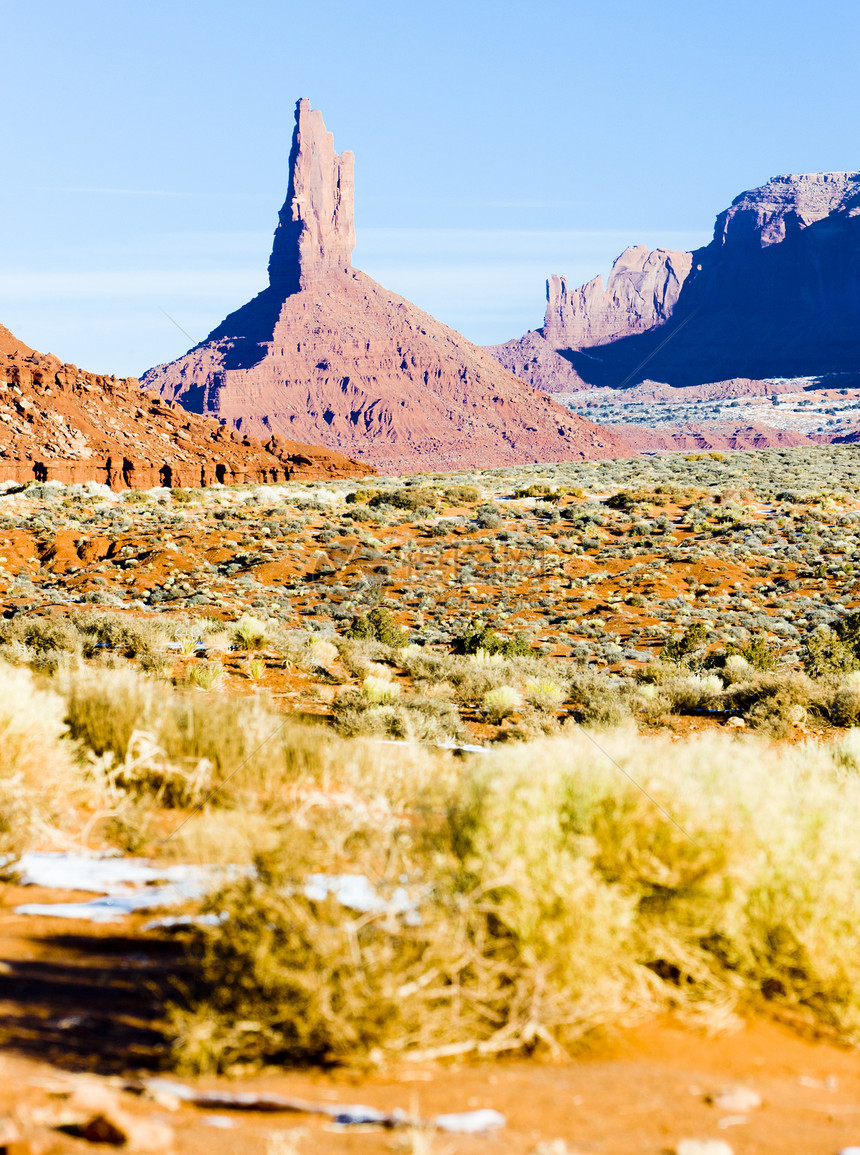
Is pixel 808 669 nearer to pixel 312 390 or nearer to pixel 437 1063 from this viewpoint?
pixel 437 1063

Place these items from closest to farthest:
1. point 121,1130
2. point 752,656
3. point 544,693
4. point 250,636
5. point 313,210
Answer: point 121,1130, point 544,693, point 250,636, point 752,656, point 313,210

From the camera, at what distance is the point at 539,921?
427cm

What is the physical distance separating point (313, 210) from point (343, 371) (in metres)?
30.5

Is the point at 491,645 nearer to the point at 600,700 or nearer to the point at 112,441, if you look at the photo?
the point at 600,700

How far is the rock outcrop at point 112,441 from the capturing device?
6325 cm

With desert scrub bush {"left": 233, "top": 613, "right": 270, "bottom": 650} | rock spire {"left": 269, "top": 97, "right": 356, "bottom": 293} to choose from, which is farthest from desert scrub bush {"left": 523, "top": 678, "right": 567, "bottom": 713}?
rock spire {"left": 269, "top": 97, "right": 356, "bottom": 293}

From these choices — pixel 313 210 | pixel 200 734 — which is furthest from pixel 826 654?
pixel 313 210

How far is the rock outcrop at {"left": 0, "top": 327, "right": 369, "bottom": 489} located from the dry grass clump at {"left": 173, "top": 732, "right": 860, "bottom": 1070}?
197 ft

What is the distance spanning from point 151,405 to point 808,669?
6877 centimetres

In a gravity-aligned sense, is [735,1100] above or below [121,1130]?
below

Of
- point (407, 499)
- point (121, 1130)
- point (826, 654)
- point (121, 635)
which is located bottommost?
point (826, 654)

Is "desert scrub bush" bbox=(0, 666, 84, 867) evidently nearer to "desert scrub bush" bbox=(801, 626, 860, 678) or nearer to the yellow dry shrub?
the yellow dry shrub

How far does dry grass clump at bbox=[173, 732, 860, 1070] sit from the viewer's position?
3.92 meters

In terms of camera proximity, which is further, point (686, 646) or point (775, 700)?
point (686, 646)
